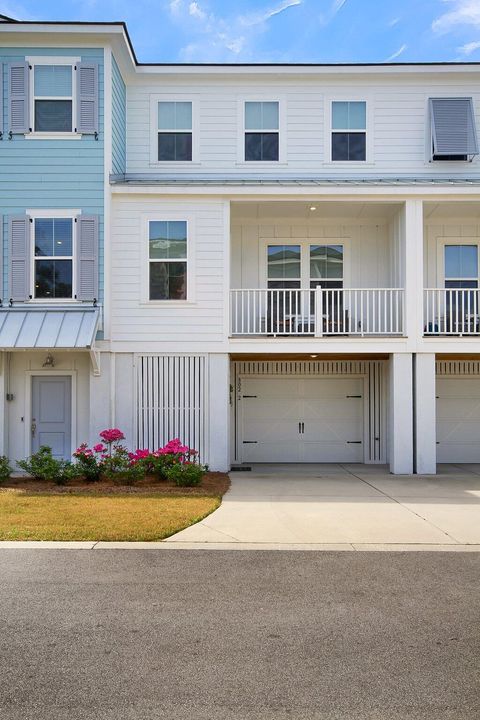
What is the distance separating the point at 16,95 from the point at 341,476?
35.3ft

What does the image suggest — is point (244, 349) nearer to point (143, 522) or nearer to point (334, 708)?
point (143, 522)

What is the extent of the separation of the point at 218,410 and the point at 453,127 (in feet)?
29.5

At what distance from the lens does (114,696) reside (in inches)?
140

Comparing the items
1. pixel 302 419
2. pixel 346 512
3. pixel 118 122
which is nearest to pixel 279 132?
pixel 118 122

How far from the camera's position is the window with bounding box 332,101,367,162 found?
563 inches

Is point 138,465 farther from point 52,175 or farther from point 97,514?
point 52,175

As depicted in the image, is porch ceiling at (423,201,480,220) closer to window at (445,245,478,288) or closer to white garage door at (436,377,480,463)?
window at (445,245,478,288)

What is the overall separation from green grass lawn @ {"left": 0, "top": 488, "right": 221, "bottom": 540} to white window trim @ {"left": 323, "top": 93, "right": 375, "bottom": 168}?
29.6 ft

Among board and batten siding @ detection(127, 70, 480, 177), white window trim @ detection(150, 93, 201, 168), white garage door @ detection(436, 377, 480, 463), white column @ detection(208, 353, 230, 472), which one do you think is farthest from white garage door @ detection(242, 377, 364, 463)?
white window trim @ detection(150, 93, 201, 168)

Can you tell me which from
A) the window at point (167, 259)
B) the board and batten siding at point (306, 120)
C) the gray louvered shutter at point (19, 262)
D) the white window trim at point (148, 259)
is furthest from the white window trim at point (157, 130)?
the gray louvered shutter at point (19, 262)

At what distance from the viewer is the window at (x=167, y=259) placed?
496 inches

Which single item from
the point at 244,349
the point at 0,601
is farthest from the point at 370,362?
the point at 0,601

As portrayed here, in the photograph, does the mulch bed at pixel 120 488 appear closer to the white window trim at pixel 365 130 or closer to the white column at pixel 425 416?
the white column at pixel 425 416

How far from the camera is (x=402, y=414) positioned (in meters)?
12.4
